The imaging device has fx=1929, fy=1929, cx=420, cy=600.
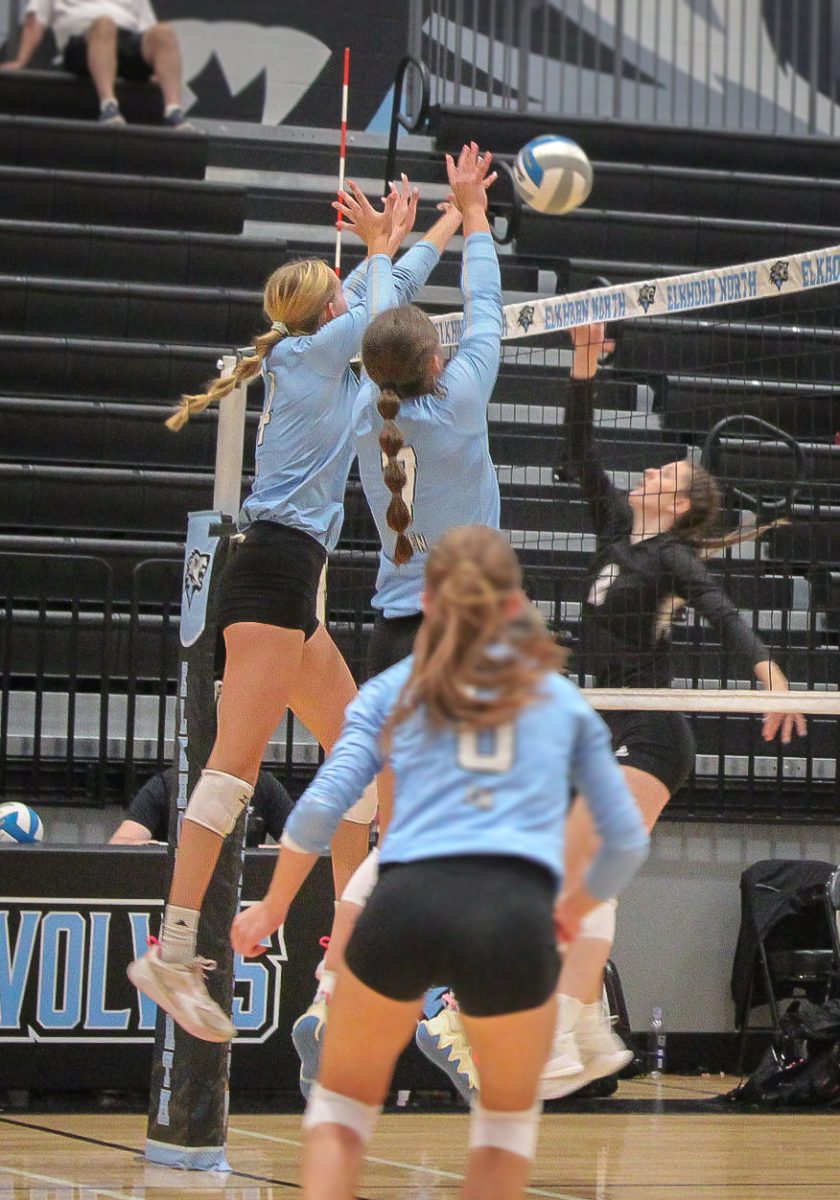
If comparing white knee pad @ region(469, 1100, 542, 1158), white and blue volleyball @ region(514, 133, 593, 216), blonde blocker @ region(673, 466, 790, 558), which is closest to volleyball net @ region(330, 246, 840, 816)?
white and blue volleyball @ region(514, 133, 593, 216)

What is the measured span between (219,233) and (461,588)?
8594 mm

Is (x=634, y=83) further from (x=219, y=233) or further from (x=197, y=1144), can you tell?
(x=197, y=1144)

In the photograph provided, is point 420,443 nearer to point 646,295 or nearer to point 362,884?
point 362,884

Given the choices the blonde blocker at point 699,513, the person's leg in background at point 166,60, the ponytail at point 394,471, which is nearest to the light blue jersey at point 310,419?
the ponytail at point 394,471

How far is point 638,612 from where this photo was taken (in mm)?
6074

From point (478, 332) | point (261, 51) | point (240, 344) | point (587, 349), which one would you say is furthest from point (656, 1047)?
point (261, 51)

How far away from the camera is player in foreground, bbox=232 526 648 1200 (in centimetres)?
317

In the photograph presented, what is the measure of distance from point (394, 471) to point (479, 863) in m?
1.87

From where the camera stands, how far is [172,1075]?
17.7ft

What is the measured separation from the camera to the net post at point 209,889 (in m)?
5.34

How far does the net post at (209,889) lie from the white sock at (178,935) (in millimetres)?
251

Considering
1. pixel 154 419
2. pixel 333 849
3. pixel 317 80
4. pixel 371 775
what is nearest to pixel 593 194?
pixel 317 80

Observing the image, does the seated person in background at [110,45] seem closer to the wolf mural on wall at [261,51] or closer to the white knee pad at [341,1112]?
the wolf mural on wall at [261,51]

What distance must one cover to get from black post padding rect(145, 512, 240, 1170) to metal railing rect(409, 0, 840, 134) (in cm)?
864
